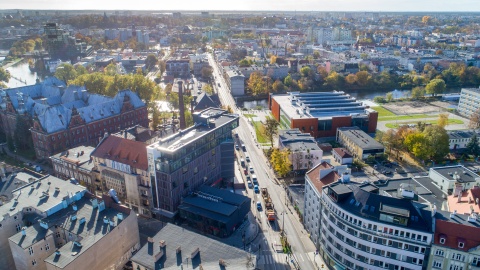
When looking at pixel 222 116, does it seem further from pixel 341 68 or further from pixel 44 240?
pixel 341 68

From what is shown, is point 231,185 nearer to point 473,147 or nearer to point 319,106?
point 319,106

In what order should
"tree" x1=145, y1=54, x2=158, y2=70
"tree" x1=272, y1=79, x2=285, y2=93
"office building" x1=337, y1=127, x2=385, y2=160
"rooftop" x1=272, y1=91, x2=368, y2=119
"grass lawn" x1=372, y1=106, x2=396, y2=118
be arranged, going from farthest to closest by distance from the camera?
"tree" x1=145, y1=54, x2=158, y2=70
"tree" x1=272, y1=79, x2=285, y2=93
"grass lawn" x1=372, y1=106, x2=396, y2=118
"rooftop" x1=272, y1=91, x2=368, y2=119
"office building" x1=337, y1=127, x2=385, y2=160

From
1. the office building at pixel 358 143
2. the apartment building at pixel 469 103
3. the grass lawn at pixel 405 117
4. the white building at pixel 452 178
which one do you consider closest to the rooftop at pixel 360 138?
the office building at pixel 358 143

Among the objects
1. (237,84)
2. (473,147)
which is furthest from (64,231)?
(237,84)

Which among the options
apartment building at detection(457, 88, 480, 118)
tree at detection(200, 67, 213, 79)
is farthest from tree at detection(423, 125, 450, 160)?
tree at detection(200, 67, 213, 79)

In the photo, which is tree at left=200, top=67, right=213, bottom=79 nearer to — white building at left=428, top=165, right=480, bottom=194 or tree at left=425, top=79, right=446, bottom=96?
tree at left=425, top=79, right=446, bottom=96

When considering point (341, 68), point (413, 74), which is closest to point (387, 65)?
point (413, 74)
